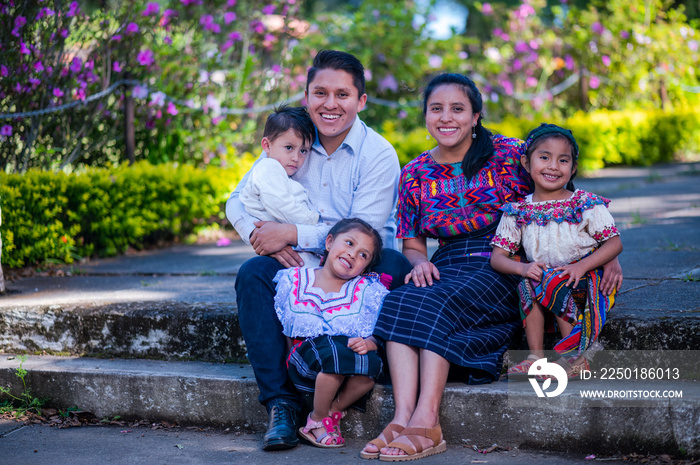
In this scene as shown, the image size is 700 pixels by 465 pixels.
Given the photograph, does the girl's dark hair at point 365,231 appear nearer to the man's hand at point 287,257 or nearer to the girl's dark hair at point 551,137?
the man's hand at point 287,257

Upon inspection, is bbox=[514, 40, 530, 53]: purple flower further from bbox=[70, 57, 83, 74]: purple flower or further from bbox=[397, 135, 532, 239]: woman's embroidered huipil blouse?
bbox=[397, 135, 532, 239]: woman's embroidered huipil blouse

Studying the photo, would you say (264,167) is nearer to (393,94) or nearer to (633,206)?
(633,206)

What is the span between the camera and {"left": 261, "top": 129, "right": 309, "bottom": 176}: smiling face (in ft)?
10.3

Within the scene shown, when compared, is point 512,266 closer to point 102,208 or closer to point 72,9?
point 102,208

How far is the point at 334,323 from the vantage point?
270 centimetres

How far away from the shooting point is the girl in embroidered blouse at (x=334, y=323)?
103 inches

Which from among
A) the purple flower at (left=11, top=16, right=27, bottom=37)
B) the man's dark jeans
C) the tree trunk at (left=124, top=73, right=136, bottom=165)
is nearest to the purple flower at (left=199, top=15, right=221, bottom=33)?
the tree trunk at (left=124, top=73, right=136, bottom=165)

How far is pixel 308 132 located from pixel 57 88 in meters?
3.07

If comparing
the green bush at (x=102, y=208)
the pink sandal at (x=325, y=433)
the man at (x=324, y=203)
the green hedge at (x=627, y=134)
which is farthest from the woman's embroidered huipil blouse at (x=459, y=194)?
the green hedge at (x=627, y=134)

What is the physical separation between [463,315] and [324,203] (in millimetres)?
894

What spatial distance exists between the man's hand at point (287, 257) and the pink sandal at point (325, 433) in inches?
26.1

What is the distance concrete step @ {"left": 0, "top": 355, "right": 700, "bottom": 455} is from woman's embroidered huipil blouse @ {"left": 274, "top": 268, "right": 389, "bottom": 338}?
0.96 feet

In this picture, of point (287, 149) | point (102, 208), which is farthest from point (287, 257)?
point (102, 208)

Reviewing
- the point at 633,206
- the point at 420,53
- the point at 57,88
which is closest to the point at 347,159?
the point at 57,88
